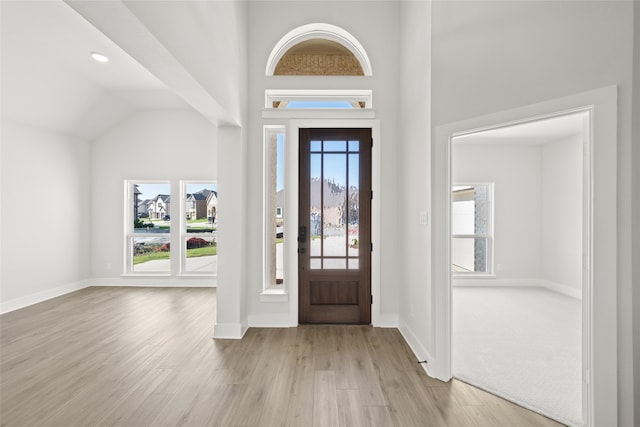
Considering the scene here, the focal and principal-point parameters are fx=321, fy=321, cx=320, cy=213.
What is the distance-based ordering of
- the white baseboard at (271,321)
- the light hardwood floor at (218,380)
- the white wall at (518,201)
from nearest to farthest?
1. the light hardwood floor at (218,380)
2. the white baseboard at (271,321)
3. the white wall at (518,201)

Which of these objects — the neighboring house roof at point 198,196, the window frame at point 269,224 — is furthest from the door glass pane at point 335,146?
the neighboring house roof at point 198,196

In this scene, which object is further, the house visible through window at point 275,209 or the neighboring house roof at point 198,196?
the neighboring house roof at point 198,196

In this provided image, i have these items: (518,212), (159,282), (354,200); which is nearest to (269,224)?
(354,200)

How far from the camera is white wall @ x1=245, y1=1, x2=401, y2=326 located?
3.94 metres

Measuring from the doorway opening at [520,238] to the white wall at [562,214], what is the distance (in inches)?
0.7

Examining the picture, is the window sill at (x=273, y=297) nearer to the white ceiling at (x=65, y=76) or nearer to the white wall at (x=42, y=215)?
the white ceiling at (x=65, y=76)

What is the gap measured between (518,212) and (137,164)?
7473 mm

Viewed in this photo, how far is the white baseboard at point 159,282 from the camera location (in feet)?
19.7

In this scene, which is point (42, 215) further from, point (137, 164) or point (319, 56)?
point (319, 56)

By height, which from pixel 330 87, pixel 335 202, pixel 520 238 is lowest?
pixel 520 238

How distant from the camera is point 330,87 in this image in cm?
396

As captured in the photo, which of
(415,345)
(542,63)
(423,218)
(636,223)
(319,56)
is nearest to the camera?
(636,223)

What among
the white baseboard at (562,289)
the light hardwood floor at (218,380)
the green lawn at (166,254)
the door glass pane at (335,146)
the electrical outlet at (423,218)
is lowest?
the light hardwood floor at (218,380)

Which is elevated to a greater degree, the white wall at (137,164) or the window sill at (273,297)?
the white wall at (137,164)
